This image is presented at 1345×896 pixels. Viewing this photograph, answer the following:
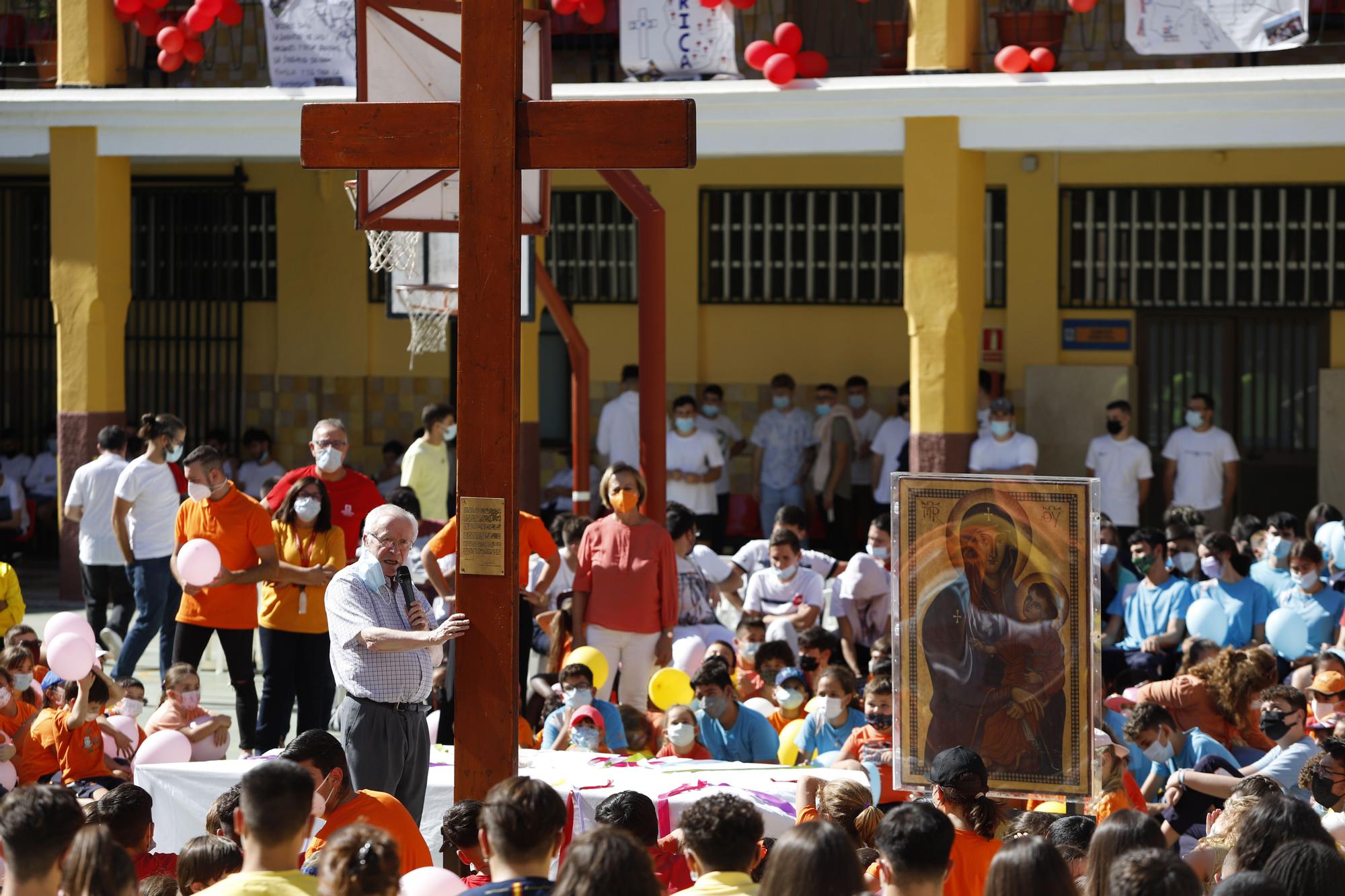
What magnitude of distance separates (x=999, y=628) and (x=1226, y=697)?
2.44 metres

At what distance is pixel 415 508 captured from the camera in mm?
11258

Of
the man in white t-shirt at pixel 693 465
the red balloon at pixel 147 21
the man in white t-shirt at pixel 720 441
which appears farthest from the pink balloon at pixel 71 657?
the man in white t-shirt at pixel 720 441

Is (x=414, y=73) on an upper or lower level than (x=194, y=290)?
upper

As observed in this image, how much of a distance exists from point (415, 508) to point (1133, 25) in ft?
19.8

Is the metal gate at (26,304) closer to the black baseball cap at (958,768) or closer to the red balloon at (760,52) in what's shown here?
the red balloon at (760,52)

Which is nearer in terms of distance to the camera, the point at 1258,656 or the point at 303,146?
the point at 303,146

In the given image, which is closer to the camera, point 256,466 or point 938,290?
point 938,290

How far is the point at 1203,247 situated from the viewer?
15852 millimetres

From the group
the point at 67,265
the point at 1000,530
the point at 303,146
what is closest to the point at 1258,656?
the point at 1000,530

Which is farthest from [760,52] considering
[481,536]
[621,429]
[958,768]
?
[958,768]

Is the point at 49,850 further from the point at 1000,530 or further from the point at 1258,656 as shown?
the point at 1258,656

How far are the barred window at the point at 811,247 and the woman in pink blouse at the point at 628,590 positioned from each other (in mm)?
7388

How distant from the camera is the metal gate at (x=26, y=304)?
1822 cm

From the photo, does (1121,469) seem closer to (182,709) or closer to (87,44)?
(182,709)
